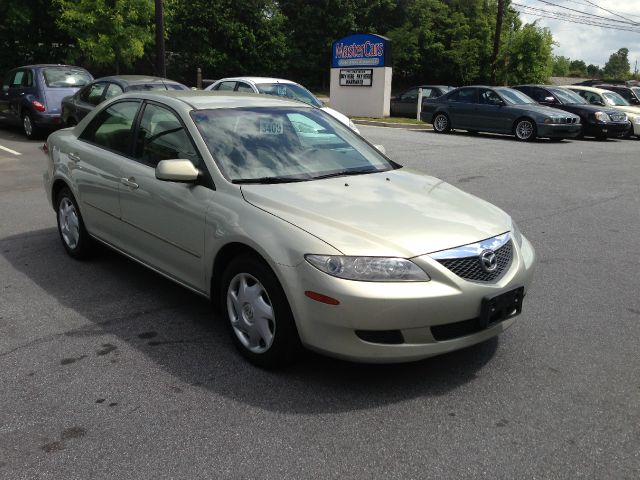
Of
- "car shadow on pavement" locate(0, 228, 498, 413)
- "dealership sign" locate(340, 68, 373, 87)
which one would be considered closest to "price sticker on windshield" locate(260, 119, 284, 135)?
"car shadow on pavement" locate(0, 228, 498, 413)

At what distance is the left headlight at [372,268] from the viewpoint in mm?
3189

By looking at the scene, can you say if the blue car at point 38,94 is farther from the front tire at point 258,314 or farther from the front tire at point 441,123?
the front tire at point 258,314

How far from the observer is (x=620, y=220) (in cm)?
765

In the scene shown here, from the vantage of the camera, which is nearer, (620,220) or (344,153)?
(344,153)

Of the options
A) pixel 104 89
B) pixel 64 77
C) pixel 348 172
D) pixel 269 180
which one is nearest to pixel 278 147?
pixel 269 180

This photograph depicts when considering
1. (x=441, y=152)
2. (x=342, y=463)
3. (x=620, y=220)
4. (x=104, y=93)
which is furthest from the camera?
(x=441, y=152)

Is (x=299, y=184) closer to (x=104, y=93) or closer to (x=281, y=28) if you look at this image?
(x=104, y=93)

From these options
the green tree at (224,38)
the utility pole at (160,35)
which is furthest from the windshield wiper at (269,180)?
the green tree at (224,38)

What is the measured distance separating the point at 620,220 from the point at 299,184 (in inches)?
207

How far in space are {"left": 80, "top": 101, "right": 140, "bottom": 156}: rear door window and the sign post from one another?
2019cm

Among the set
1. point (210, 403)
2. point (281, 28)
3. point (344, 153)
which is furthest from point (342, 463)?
point (281, 28)

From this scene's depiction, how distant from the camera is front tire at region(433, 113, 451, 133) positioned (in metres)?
19.3

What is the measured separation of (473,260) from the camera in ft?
11.1

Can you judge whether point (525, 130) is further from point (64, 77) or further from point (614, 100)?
point (64, 77)
